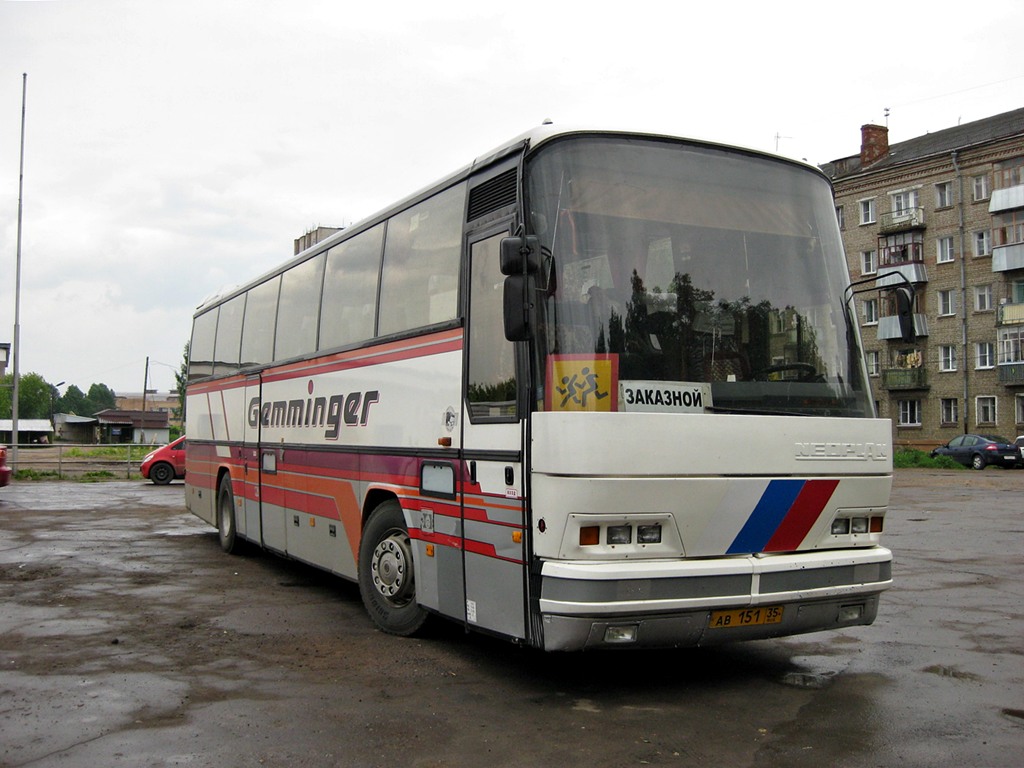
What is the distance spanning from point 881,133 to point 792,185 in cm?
5752

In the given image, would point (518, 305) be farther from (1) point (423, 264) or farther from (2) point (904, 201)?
(2) point (904, 201)

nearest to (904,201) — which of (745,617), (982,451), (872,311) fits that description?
(872,311)

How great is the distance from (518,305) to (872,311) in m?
54.8

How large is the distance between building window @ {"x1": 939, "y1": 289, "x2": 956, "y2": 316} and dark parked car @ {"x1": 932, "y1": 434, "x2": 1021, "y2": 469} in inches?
390

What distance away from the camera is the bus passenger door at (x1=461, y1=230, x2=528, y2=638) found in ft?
21.5

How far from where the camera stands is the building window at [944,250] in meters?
54.2

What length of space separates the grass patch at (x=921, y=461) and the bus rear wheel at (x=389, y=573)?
135ft

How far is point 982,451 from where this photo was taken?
1757 inches

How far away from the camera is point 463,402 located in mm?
7320

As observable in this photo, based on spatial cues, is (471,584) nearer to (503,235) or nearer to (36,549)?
(503,235)

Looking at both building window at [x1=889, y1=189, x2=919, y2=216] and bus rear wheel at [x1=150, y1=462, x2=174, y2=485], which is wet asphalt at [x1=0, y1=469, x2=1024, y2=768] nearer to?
bus rear wheel at [x1=150, y1=462, x2=174, y2=485]

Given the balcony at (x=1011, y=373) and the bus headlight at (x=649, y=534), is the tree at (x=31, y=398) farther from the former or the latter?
the bus headlight at (x=649, y=534)

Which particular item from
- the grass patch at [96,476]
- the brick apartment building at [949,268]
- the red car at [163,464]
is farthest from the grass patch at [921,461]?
the grass patch at [96,476]

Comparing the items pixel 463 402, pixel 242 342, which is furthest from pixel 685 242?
pixel 242 342
